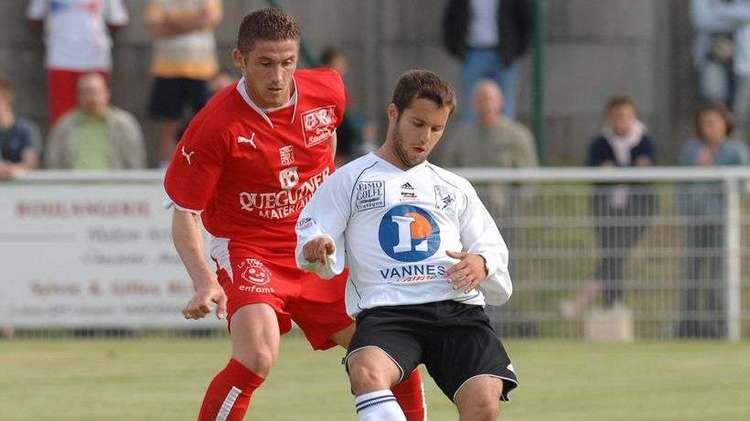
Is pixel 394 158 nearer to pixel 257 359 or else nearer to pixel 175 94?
pixel 257 359

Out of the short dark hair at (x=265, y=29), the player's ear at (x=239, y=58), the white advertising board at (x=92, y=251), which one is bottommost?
the white advertising board at (x=92, y=251)

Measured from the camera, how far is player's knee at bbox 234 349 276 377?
752 cm

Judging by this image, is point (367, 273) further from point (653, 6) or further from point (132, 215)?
point (653, 6)

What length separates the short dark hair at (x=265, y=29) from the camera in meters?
7.52

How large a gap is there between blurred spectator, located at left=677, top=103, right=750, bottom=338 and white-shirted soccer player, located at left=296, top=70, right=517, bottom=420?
6.53 metres

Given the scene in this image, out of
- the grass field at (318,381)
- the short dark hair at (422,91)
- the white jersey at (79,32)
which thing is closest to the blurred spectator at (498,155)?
Answer: the grass field at (318,381)

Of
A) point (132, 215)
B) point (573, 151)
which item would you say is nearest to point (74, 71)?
point (132, 215)

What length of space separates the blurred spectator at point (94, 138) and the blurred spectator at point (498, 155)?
2.47 metres

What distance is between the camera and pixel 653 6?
1662cm

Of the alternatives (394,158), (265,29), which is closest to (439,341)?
(394,158)

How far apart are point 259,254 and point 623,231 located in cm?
610

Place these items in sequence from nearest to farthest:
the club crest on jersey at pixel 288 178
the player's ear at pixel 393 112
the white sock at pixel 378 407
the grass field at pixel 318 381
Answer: the white sock at pixel 378 407 → the player's ear at pixel 393 112 → the club crest on jersey at pixel 288 178 → the grass field at pixel 318 381

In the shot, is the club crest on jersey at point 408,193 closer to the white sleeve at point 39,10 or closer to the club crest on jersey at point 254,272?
the club crest on jersey at point 254,272

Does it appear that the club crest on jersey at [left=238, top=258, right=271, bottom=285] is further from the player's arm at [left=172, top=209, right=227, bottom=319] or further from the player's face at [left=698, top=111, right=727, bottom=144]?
the player's face at [left=698, top=111, right=727, bottom=144]
